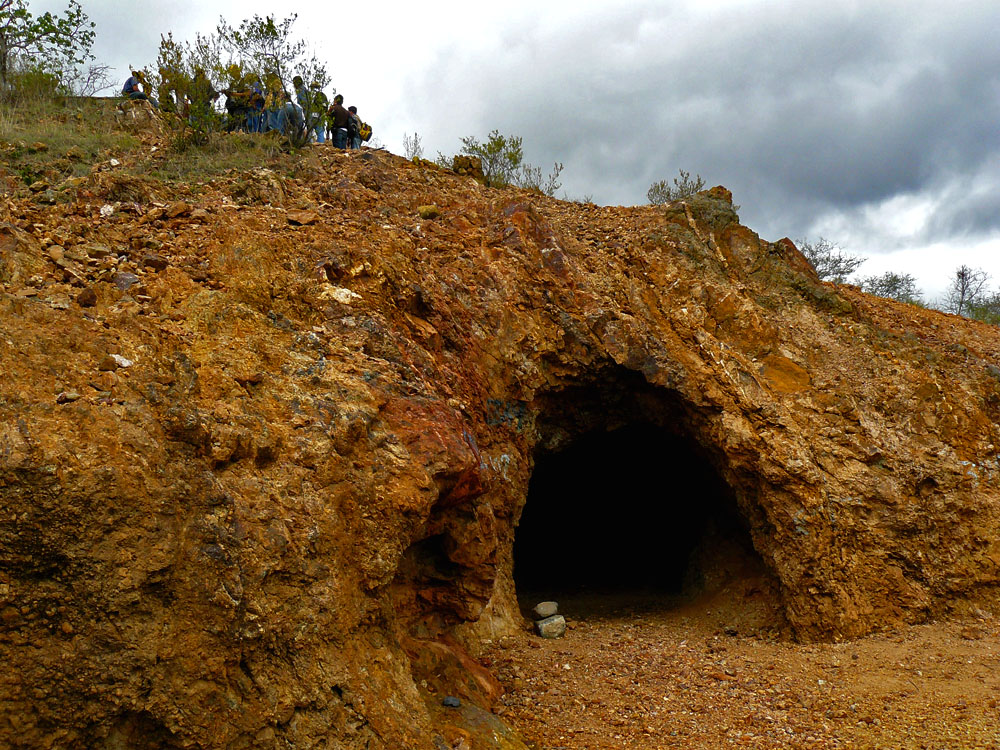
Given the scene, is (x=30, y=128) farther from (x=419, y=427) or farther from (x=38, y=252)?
(x=419, y=427)

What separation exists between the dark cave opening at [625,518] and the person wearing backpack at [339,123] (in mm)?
6433

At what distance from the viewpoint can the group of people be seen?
958cm

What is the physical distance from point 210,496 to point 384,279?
2999 mm

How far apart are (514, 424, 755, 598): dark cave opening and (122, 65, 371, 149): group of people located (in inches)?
252

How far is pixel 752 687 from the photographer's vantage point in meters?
6.19

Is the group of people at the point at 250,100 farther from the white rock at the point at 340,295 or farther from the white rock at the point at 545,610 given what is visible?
the white rock at the point at 545,610

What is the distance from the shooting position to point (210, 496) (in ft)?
13.2

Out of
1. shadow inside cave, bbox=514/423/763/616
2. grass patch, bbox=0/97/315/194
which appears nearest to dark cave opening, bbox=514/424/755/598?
shadow inside cave, bbox=514/423/763/616

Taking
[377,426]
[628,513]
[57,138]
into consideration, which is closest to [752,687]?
[377,426]

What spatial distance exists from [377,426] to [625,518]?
933cm

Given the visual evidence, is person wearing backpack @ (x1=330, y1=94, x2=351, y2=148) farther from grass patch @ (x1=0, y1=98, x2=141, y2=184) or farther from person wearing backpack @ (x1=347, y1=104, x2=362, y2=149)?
grass patch @ (x1=0, y1=98, x2=141, y2=184)

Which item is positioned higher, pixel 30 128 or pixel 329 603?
pixel 30 128

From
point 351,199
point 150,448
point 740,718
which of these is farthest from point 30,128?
point 740,718

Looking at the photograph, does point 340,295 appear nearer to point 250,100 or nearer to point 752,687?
point 752,687
